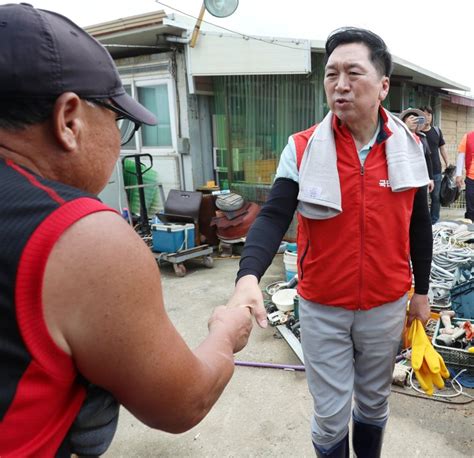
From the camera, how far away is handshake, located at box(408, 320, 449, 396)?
2.21 metres

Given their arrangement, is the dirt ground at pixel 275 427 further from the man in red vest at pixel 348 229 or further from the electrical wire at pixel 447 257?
the electrical wire at pixel 447 257

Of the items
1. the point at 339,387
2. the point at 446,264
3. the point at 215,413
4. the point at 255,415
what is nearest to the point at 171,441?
the point at 215,413

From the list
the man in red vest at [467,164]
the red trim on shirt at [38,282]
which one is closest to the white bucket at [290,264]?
the man in red vest at [467,164]

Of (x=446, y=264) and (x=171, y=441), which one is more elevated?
(x=446, y=264)

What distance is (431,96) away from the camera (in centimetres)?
1210

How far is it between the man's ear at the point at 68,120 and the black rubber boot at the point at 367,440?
2.06 meters

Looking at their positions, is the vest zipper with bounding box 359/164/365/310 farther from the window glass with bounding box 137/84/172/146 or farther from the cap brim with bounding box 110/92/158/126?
the window glass with bounding box 137/84/172/146

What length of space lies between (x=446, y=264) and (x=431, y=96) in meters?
9.01

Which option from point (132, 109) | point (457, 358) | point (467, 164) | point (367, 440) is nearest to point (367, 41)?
point (132, 109)

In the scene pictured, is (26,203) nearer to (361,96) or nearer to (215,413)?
(361,96)

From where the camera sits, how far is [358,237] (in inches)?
75.3

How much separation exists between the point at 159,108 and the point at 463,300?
619 cm

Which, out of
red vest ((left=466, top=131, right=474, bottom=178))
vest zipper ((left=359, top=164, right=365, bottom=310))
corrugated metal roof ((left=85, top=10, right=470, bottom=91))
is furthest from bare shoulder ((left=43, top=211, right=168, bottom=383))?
red vest ((left=466, top=131, right=474, bottom=178))

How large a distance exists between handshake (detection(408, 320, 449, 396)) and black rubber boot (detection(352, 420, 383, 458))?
1.19ft
